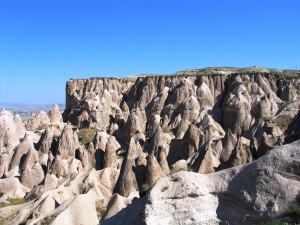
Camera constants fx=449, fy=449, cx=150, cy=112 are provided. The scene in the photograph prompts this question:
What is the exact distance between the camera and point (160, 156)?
995 inches

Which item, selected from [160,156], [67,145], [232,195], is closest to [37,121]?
[67,145]

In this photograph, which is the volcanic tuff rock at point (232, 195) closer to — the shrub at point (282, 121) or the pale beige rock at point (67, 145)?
the pale beige rock at point (67, 145)

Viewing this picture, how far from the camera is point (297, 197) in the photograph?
9.40 meters

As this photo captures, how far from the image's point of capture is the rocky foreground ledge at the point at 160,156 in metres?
9.99

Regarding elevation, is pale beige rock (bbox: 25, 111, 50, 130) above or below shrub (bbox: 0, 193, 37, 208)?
above

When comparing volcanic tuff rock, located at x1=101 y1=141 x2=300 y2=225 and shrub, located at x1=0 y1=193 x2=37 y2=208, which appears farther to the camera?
shrub, located at x1=0 y1=193 x2=37 y2=208

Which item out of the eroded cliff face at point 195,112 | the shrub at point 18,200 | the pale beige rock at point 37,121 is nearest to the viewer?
the shrub at point 18,200

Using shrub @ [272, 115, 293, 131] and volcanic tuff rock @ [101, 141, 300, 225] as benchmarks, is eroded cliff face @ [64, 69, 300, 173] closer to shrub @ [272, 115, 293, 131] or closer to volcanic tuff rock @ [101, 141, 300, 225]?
shrub @ [272, 115, 293, 131]

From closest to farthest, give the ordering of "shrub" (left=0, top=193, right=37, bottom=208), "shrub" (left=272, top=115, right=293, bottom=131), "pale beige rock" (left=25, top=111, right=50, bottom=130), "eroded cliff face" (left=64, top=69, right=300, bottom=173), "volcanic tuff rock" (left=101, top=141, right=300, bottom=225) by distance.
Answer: "volcanic tuff rock" (left=101, top=141, right=300, bottom=225), "shrub" (left=0, top=193, right=37, bottom=208), "eroded cliff face" (left=64, top=69, right=300, bottom=173), "shrub" (left=272, top=115, right=293, bottom=131), "pale beige rock" (left=25, top=111, right=50, bottom=130)

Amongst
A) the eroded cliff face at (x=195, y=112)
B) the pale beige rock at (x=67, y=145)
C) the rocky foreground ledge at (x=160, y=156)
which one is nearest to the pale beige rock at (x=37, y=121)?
the rocky foreground ledge at (x=160, y=156)

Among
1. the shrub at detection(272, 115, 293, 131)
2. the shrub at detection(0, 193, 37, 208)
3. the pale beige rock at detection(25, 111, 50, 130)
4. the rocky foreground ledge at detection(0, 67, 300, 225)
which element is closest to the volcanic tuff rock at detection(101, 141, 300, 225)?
the rocky foreground ledge at detection(0, 67, 300, 225)

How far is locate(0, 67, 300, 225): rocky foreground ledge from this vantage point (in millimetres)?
9992

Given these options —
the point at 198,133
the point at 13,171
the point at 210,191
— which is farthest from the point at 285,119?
the point at 210,191

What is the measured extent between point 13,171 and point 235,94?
2311 centimetres
